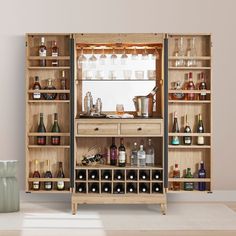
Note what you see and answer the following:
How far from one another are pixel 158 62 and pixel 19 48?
1664 millimetres

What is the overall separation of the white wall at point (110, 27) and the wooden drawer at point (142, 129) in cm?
100

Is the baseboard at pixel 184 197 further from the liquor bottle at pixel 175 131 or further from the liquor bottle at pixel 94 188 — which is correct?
the liquor bottle at pixel 175 131

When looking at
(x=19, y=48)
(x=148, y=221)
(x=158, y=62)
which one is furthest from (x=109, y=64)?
(x=148, y=221)

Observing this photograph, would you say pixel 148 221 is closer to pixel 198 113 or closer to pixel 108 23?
pixel 198 113

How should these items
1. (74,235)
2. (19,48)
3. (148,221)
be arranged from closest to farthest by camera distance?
(74,235) → (148,221) → (19,48)

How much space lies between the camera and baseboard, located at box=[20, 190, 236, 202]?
7605mm

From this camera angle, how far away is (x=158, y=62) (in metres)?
7.33

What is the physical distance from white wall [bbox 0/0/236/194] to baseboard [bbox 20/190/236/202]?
187 mm

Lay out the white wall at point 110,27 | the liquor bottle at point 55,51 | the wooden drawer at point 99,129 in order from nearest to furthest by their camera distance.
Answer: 1. the wooden drawer at point 99,129
2. the liquor bottle at point 55,51
3. the white wall at point 110,27

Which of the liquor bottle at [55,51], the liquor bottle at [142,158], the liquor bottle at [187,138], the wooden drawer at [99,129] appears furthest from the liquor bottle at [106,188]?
the liquor bottle at [55,51]

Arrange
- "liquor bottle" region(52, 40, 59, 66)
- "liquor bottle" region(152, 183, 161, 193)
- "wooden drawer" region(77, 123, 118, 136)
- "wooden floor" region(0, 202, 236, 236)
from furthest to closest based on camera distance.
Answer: "liquor bottle" region(52, 40, 59, 66) < "liquor bottle" region(152, 183, 161, 193) < "wooden drawer" region(77, 123, 118, 136) < "wooden floor" region(0, 202, 236, 236)

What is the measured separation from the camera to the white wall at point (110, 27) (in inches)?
298

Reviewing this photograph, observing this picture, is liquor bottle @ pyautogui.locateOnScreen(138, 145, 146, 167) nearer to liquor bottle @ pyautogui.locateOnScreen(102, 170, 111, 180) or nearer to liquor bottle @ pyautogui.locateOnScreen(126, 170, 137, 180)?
liquor bottle @ pyautogui.locateOnScreen(126, 170, 137, 180)

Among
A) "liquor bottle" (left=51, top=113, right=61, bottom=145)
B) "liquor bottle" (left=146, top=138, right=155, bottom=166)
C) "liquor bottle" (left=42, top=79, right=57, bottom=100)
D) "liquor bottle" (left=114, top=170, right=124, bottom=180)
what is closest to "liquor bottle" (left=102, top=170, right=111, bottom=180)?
"liquor bottle" (left=114, top=170, right=124, bottom=180)
